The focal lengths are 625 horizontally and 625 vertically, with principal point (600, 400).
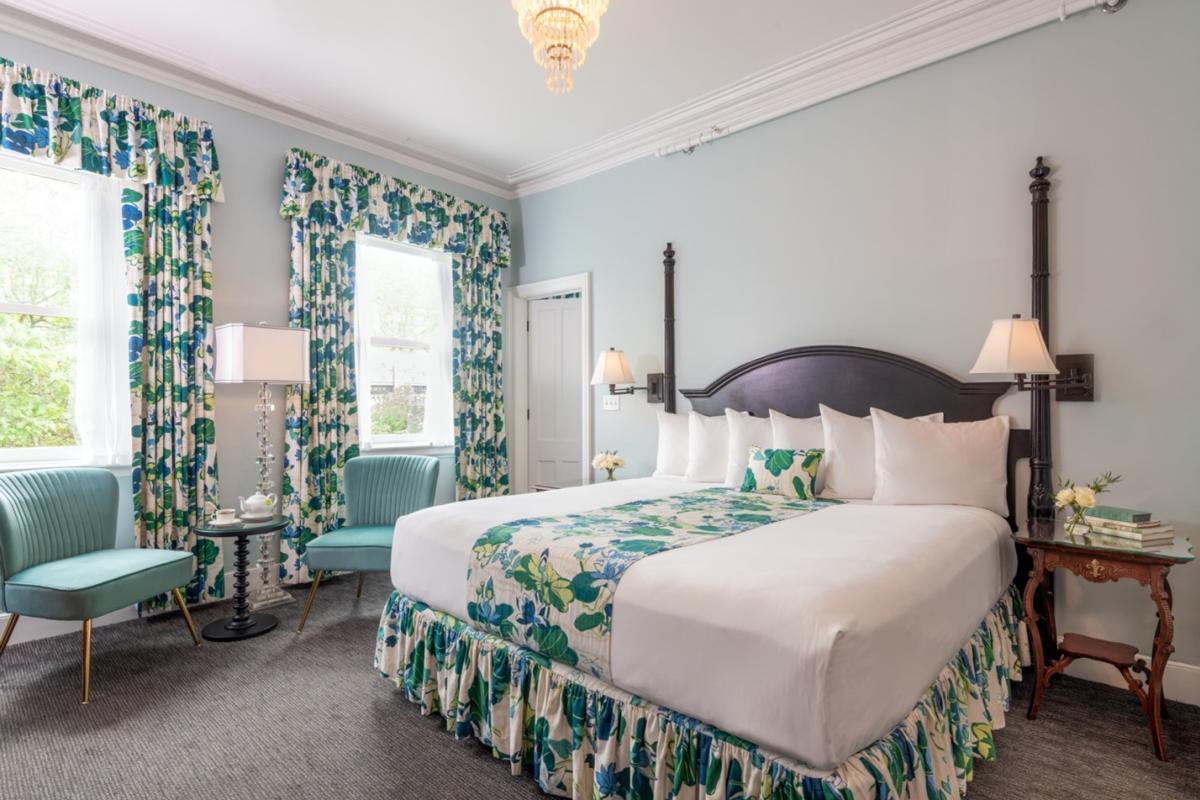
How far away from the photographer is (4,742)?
2152 millimetres

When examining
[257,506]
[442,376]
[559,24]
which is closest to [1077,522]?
[559,24]

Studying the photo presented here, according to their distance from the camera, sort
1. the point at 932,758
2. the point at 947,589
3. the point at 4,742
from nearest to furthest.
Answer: the point at 932,758
the point at 947,589
the point at 4,742

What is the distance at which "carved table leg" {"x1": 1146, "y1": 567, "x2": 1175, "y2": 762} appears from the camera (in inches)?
81.0

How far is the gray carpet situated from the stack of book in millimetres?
683

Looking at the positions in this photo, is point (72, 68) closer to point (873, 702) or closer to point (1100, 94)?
point (873, 702)

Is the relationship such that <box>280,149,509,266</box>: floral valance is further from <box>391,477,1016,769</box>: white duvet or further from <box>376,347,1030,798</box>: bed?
<box>391,477,1016,769</box>: white duvet

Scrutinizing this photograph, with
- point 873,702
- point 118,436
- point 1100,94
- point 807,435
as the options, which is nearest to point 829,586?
point 873,702

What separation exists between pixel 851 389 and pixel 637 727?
2327 mm

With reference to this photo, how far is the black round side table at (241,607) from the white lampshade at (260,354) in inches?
30.2

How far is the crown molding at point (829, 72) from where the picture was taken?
2912 mm

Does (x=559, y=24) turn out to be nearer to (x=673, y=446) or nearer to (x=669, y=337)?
(x=669, y=337)

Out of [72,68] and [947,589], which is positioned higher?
[72,68]

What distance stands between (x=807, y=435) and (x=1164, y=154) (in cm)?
184

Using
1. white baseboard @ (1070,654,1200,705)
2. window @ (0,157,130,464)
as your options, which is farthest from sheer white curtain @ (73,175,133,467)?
white baseboard @ (1070,654,1200,705)
